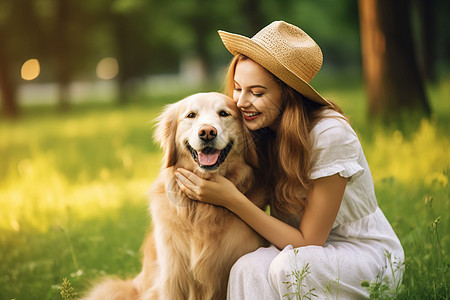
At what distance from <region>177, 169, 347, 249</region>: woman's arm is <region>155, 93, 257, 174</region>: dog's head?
0.10 meters

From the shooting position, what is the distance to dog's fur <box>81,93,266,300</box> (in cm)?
237

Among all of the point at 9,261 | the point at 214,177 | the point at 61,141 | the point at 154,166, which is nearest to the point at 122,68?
the point at 61,141

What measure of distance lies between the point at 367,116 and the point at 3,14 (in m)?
12.5

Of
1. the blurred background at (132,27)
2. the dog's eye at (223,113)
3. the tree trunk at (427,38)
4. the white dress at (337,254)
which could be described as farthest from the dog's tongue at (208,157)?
the tree trunk at (427,38)

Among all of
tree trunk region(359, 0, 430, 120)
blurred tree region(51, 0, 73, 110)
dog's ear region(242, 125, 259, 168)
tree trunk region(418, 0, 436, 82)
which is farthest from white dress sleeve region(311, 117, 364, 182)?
blurred tree region(51, 0, 73, 110)

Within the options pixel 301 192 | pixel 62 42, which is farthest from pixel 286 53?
pixel 62 42

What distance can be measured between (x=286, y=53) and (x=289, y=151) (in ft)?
1.58

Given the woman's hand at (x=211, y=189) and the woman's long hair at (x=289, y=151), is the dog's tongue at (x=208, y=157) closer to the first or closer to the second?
the woman's hand at (x=211, y=189)

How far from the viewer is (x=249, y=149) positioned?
253 centimetres

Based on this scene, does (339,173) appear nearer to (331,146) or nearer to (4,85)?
(331,146)

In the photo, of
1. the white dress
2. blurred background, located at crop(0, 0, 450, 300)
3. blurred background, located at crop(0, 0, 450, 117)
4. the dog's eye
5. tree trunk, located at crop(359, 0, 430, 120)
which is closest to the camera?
the white dress

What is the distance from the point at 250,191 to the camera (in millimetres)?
2545

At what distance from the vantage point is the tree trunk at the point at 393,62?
6.08m

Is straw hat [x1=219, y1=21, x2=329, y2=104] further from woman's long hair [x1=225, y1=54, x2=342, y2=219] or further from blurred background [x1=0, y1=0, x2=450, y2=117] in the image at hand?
blurred background [x1=0, y1=0, x2=450, y2=117]
